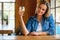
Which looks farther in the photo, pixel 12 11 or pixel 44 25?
pixel 12 11

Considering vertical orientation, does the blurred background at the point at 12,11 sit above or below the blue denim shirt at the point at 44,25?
above

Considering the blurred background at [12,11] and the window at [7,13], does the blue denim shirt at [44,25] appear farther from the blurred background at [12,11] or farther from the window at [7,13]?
the window at [7,13]

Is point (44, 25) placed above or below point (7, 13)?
below

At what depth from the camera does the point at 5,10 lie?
4383 millimetres

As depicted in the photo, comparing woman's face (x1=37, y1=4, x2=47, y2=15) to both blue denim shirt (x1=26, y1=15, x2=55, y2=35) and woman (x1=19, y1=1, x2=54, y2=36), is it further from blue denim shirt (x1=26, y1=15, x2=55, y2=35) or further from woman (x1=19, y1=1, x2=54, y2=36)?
blue denim shirt (x1=26, y1=15, x2=55, y2=35)

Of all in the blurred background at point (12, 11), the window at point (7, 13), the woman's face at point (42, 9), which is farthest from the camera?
the window at point (7, 13)

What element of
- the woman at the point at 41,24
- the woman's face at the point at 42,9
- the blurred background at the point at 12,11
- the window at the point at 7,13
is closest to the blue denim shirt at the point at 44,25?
the woman at the point at 41,24

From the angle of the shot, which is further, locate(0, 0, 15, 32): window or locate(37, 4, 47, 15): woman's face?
locate(0, 0, 15, 32): window

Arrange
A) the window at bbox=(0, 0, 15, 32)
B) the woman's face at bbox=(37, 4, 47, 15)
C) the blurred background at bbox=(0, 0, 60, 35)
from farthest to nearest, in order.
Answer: the window at bbox=(0, 0, 15, 32), the blurred background at bbox=(0, 0, 60, 35), the woman's face at bbox=(37, 4, 47, 15)

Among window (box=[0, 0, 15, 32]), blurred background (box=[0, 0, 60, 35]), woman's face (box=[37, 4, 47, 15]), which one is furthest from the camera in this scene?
window (box=[0, 0, 15, 32])

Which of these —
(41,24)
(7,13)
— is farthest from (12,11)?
(41,24)

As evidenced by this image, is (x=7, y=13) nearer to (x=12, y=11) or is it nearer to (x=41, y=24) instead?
(x=12, y=11)

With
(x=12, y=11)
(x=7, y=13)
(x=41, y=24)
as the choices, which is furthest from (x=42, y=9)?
(x=7, y=13)

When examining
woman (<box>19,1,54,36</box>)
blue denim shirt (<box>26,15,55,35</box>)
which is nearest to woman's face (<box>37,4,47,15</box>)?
woman (<box>19,1,54,36</box>)
